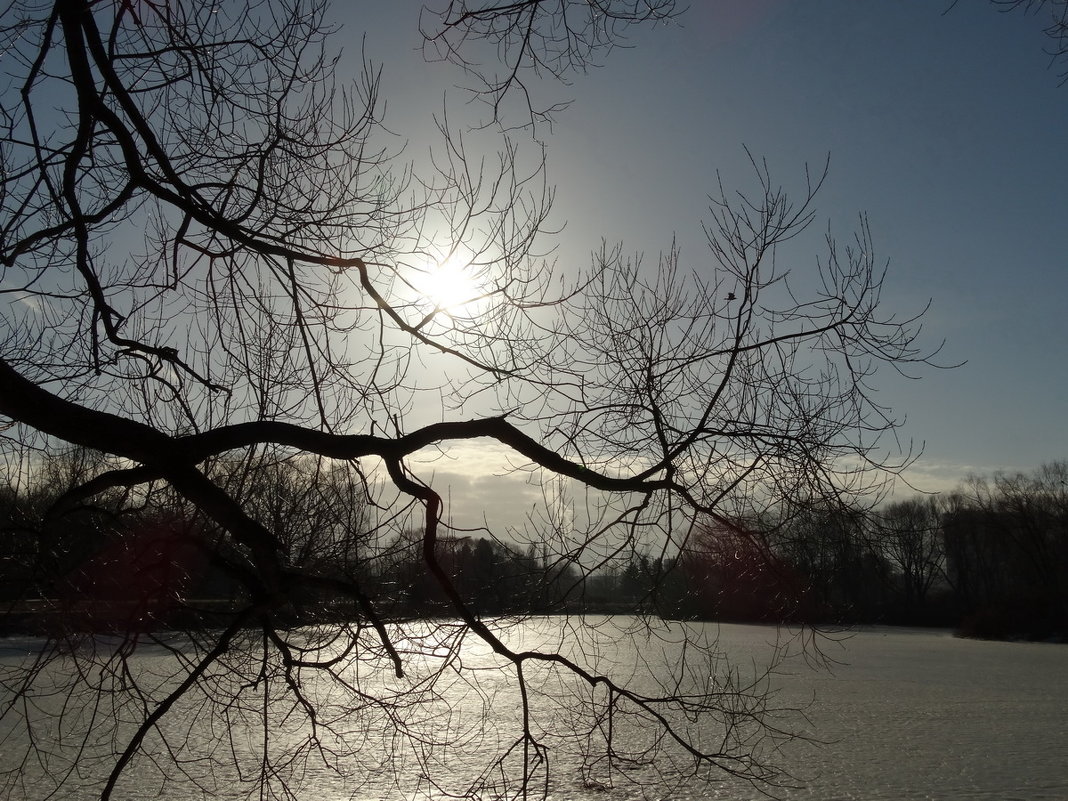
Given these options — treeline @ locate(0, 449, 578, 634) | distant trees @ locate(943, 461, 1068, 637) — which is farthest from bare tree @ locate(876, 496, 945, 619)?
distant trees @ locate(943, 461, 1068, 637)

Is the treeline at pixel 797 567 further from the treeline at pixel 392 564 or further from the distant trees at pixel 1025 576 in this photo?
the distant trees at pixel 1025 576

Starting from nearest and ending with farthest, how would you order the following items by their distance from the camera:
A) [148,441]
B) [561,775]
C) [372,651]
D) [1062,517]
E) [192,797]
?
[148,441], [372,651], [192,797], [561,775], [1062,517]

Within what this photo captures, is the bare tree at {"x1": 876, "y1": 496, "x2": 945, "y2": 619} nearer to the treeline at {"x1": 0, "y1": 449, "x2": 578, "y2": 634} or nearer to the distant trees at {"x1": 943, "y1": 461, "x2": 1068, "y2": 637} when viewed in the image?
the treeline at {"x1": 0, "y1": 449, "x2": 578, "y2": 634}

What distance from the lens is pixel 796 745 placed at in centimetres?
977

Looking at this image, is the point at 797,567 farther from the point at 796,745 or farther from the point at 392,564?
the point at 796,745

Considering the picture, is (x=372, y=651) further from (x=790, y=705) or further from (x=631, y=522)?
(x=790, y=705)

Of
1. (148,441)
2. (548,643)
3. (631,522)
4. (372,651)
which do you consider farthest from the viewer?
(548,643)

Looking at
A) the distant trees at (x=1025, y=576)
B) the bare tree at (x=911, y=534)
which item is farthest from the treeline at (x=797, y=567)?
the distant trees at (x=1025, y=576)

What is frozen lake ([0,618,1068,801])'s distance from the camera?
415cm

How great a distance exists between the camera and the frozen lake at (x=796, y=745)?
415cm

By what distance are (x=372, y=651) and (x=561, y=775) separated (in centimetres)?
464

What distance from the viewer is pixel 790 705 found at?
12008 millimetres

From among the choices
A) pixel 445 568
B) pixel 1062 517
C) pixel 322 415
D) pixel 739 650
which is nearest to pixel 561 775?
pixel 445 568

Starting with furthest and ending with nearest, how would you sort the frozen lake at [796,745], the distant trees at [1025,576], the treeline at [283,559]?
the distant trees at [1025,576] → the frozen lake at [796,745] → the treeline at [283,559]
